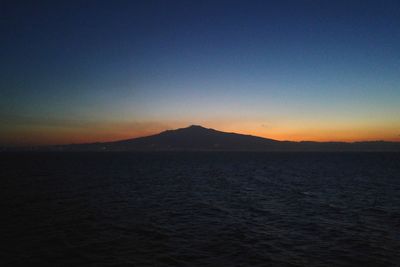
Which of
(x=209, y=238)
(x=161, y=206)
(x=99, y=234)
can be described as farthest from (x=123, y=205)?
(x=209, y=238)

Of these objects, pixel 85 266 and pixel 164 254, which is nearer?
pixel 85 266

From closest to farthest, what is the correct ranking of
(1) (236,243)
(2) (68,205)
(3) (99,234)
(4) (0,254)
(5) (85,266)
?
(5) (85,266)
(4) (0,254)
(1) (236,243)
(3) (99,234)
(2) (68,205)

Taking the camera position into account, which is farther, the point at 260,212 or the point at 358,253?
the point at 260,212

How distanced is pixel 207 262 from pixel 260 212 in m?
14.2

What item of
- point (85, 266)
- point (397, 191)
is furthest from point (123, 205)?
point (397, 191)

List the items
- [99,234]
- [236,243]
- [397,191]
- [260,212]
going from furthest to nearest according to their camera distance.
Result: [397,191] → [260,212] → [99,234] → [236,243]

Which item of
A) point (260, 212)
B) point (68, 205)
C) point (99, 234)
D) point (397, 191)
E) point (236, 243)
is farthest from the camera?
point (397, 191)

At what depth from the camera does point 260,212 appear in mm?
30359

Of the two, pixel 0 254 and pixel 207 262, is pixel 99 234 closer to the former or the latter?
pixel 0 254

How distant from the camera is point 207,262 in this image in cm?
1703

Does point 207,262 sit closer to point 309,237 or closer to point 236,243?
point 236,243

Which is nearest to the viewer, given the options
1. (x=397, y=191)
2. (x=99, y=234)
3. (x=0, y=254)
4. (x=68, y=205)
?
(x=0, y=254)

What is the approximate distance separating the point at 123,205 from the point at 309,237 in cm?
1870

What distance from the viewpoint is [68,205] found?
3353 cm
